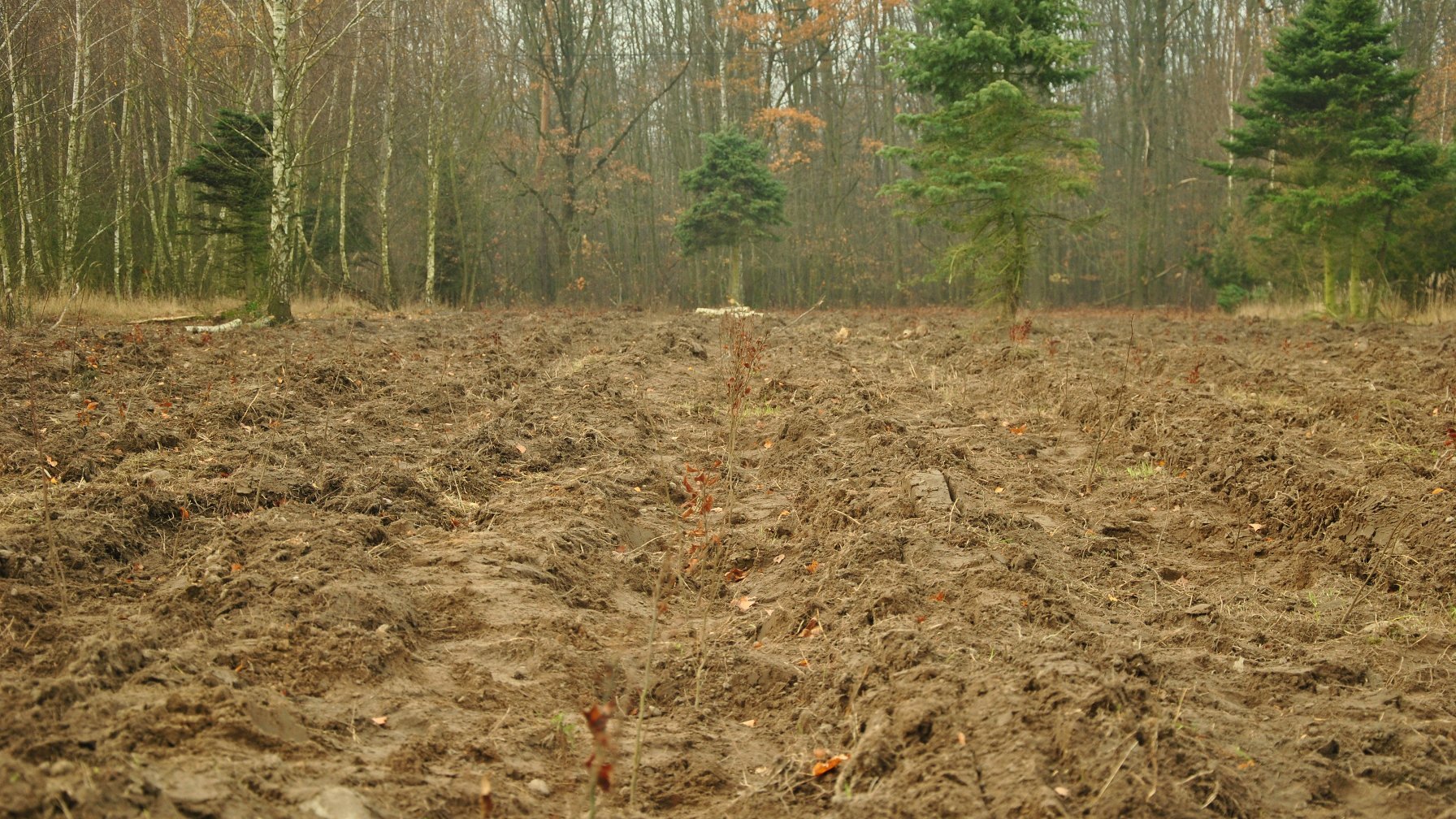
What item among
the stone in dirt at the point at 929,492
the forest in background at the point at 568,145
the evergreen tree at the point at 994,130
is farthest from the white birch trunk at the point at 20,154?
the stone in dirt at the point at 929,492

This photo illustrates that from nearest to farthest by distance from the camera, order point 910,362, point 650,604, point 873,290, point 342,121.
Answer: point 650,604
point 910,362
point 342,121
point 873,290

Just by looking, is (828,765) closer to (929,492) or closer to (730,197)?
(929,492)

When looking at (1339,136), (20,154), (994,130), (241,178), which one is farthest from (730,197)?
(20,154)

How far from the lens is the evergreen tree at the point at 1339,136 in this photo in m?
18.3

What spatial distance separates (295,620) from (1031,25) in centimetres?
1572

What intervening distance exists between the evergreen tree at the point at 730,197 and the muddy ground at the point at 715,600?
19.3m

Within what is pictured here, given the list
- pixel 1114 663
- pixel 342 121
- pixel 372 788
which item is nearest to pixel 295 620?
pixel 372 788

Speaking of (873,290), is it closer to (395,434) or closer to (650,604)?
(395,434)

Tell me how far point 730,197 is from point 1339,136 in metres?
14.3

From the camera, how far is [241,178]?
17266 millimetres

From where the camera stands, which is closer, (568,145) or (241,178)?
(241,178)

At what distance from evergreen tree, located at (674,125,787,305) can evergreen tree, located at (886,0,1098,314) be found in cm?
1162

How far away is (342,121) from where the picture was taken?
28484 mm

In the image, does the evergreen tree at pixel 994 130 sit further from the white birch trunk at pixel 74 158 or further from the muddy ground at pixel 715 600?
the white birch trunk at pixel 74 158
